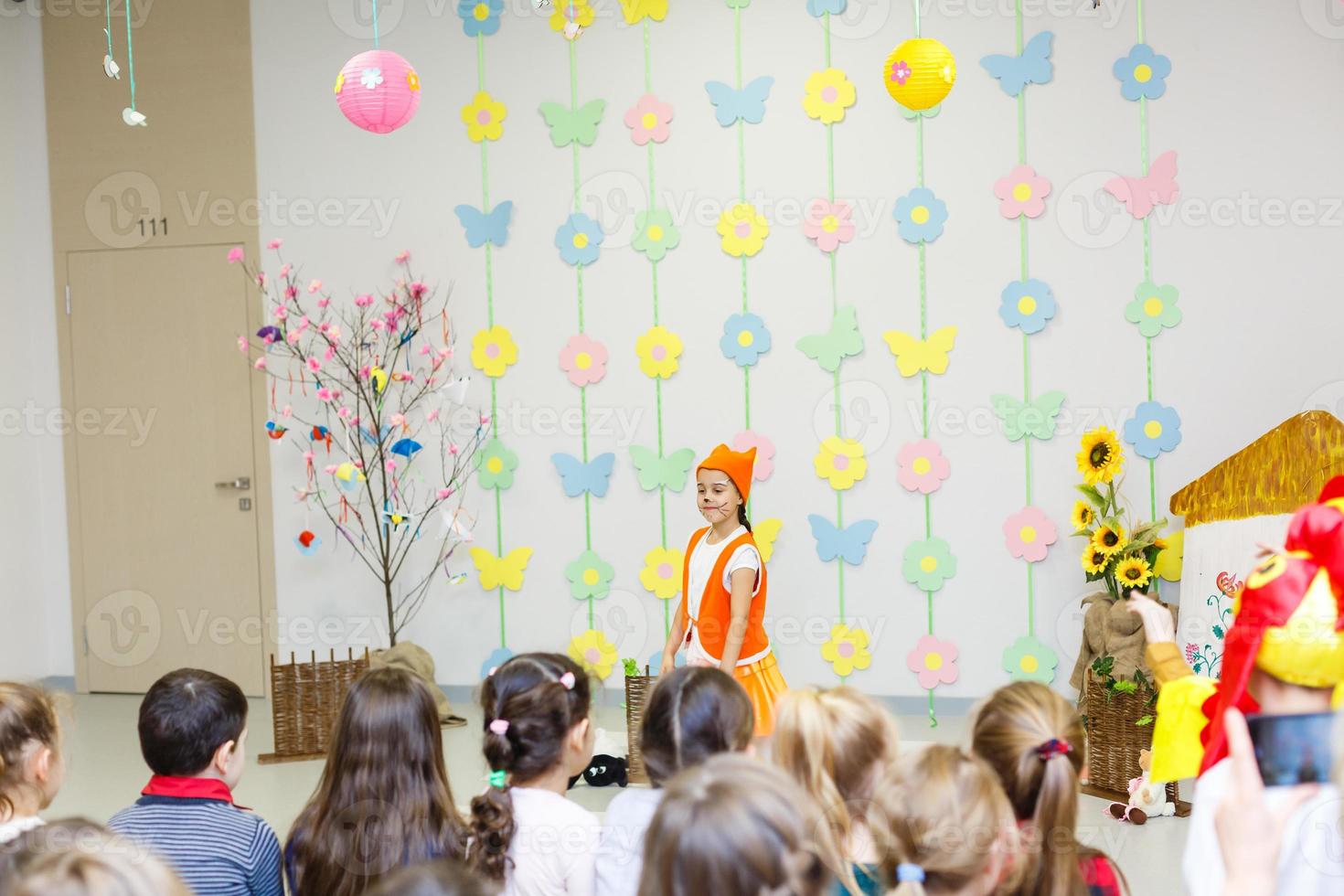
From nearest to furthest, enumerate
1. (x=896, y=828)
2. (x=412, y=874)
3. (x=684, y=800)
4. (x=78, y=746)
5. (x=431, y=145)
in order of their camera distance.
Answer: (x=412, y=874) < (x=684, y=800) < (x=896, y=828) < (x=78, y=746) < (x=431, y=145)

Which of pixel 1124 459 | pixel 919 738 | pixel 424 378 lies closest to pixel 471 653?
A: pixel 424 378

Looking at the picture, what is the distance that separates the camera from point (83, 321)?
18.9ft

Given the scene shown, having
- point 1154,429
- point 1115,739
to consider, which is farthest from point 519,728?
point 1154,429

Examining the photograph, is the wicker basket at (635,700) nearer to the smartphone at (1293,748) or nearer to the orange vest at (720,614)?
the orange vest at (720,614)

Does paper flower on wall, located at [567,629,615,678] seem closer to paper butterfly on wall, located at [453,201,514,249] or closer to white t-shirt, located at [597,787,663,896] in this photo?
paper butterfly on wall, located at [453,201,514,249]

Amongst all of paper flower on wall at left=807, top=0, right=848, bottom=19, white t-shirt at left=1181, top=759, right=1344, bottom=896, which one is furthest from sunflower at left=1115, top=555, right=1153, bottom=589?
white t-shirt at left=1181, top=759, right=1344, bottom=896

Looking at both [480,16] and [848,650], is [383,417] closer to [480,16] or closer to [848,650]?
[480,16]

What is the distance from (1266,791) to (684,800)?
0.65m

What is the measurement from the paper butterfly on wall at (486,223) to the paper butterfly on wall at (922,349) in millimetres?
1655

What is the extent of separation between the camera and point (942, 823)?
1489 millimetres

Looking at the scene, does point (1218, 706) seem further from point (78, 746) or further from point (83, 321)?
point (83, 321)

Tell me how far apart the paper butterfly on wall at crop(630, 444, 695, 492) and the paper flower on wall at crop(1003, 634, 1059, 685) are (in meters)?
1.45

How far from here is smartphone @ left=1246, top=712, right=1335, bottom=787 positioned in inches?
56.1

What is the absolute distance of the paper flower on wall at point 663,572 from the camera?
16.7 ft
